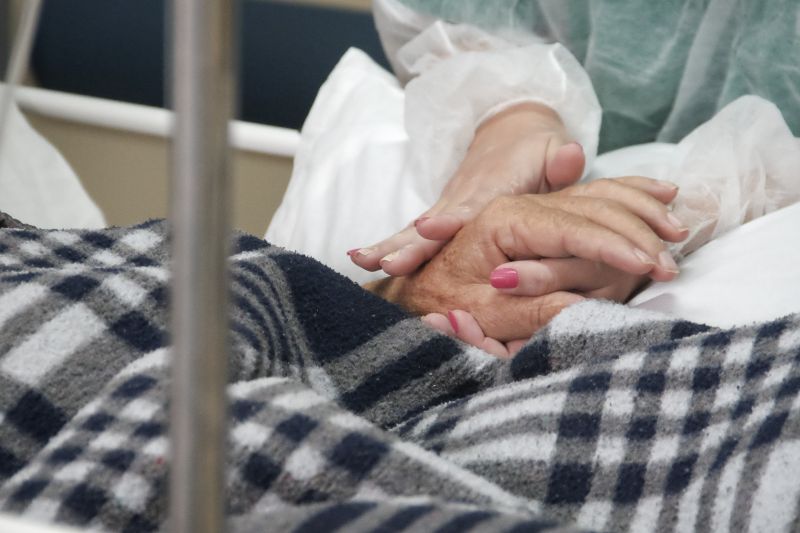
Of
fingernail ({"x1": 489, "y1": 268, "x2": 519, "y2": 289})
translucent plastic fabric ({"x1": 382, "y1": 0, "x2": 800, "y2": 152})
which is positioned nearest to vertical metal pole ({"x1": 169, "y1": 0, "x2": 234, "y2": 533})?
fingernail ({"x1": 489, "y1": 268, "x2": 519, "y2": 289})

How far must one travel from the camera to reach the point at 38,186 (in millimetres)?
1120

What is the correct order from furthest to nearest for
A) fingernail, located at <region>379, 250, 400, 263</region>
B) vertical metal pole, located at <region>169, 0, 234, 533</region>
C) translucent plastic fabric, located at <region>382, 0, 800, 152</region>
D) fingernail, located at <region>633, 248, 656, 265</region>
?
translucent plastic fabric, located at <region>382, 0, 800, 152</region> → fingernail, located at <region>379, 250, 400, 263</region> → fingernail, located at <region>633, 248, 656, 265</region> → vertical metal pole, located at <region>169, 0, 234, 533</region>

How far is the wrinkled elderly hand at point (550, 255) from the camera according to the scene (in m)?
0.70

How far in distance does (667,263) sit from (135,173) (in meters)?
0.77

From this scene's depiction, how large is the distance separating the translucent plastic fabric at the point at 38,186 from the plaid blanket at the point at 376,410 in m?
0.46

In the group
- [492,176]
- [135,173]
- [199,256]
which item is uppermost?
[199,256]

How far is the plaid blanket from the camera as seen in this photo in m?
0.43

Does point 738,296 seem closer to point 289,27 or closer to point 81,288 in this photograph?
point 81,288

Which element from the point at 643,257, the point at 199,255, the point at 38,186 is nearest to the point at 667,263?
the point at 643,257

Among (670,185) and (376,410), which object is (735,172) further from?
(376,410)

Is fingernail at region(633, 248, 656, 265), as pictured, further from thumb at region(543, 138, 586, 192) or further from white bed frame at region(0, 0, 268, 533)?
white bed frame at region(0, 0, 268, 533)

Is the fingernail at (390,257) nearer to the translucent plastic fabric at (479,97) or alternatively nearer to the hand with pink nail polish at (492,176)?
the hand with pink nail polish at (492,176)

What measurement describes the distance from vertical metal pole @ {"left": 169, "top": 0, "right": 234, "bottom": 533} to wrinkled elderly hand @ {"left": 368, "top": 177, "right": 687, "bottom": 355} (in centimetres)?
47

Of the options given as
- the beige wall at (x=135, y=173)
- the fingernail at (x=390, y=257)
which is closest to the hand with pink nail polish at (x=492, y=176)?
the fingernail at (x=390, y=257)
